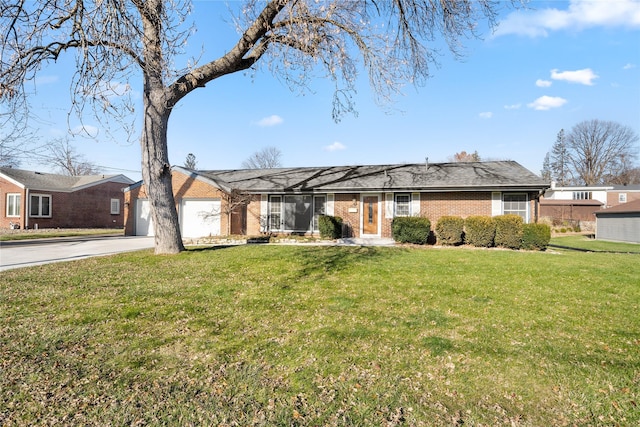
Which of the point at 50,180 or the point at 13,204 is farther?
the point at 50,180

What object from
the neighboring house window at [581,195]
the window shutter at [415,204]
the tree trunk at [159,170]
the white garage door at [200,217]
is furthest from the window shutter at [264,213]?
the neighboring house window at [581,195]

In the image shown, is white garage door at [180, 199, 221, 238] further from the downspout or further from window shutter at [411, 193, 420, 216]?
the downspout

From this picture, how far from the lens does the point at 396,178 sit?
16.3 m

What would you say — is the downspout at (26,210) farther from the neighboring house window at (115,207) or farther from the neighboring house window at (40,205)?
the neighboring house window at (115,207)

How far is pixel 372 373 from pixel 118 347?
2.96 metres

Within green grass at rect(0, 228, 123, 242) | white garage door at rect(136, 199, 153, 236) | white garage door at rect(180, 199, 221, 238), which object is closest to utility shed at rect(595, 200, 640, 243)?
white garage door at rect(180, 199, 221, 238)

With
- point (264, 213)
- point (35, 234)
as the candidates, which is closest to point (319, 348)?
point (264, 213)

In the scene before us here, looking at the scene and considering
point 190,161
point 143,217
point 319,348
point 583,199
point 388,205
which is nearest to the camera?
point 319,348

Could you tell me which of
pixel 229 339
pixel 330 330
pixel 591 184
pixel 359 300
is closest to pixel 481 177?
pixel 359 300

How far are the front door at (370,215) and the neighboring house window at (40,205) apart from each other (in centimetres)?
2290

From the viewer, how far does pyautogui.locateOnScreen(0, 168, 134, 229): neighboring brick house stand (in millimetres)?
22969

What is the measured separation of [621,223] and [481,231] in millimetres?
17922

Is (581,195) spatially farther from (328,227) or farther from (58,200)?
(58,200)

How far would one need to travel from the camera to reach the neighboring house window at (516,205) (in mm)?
14031
